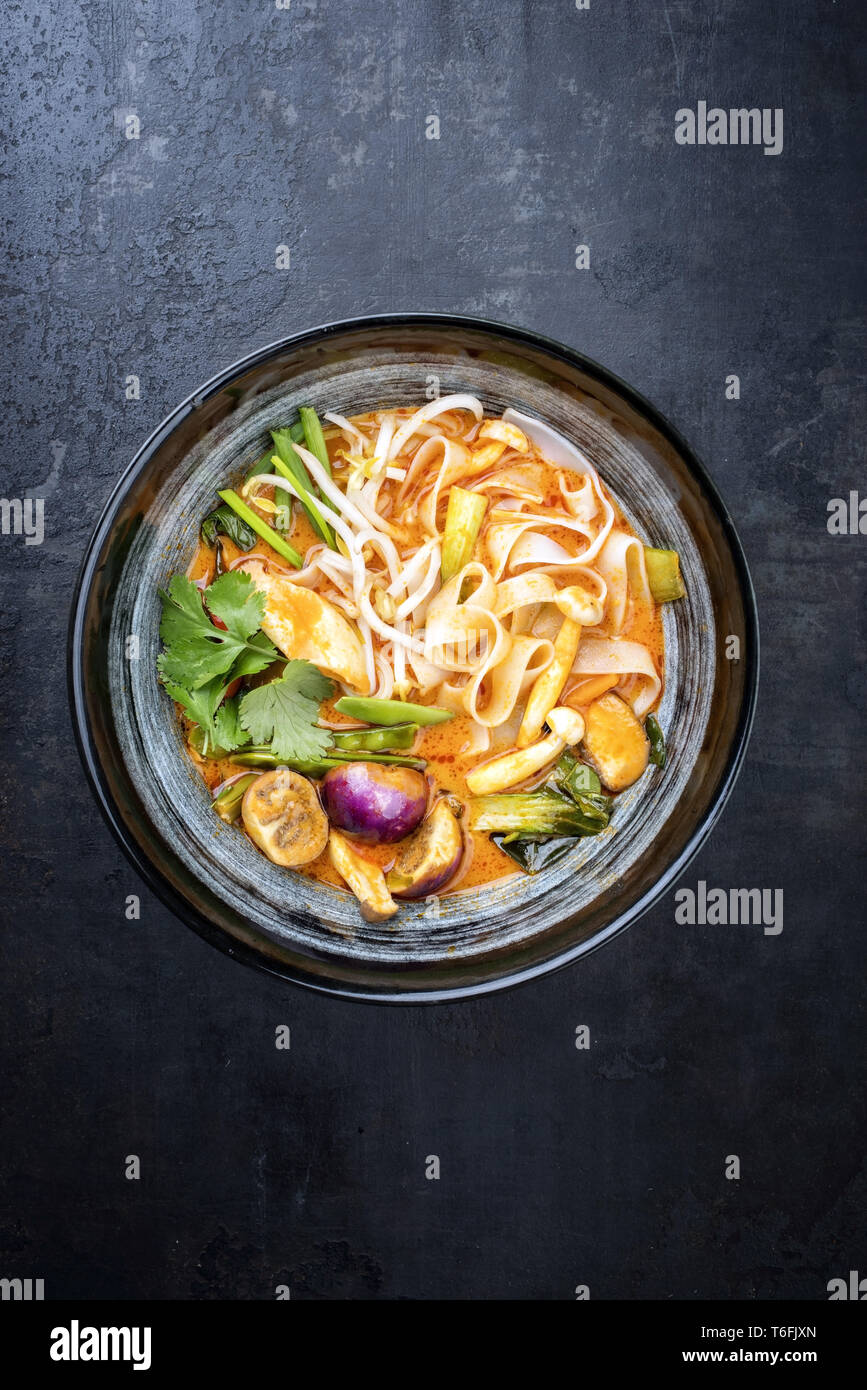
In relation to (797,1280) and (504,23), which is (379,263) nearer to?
(504,23)

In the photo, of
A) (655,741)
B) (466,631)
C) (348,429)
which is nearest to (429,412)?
(348,429)

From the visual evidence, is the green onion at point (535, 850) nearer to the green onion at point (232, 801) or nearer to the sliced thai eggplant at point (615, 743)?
the sliced thai eggplant at point (615, 743)

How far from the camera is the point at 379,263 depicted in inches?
112

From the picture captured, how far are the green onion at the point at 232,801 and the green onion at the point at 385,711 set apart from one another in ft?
0.99

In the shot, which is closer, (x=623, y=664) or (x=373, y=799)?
(x=373, y=799)

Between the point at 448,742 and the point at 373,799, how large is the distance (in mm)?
275

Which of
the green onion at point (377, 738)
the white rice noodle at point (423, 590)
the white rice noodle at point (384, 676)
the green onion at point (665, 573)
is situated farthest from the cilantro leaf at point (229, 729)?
the green onion at point (665, 573)

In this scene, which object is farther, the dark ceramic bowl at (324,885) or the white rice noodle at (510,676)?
the white rice noodle at (510,676)

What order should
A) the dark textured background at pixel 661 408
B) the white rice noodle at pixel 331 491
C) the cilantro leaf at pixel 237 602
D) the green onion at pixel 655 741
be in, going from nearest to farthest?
the cilantro leaf at pixel 237 602 → the white rice noodle at pixel 331 491 → the green onion at pixel 655 741 → the dark textured background at pixel 661 408

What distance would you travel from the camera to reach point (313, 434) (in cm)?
260

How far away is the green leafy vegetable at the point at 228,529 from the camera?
2.61 meters

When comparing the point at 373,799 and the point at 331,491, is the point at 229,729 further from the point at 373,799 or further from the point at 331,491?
the point at 331,491

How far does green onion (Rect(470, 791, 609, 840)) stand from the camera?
262 centimetres

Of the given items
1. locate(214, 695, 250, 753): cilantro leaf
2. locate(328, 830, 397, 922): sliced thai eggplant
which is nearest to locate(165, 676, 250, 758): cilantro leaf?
locate(214, 695, 250, 753): cilantro leaf
